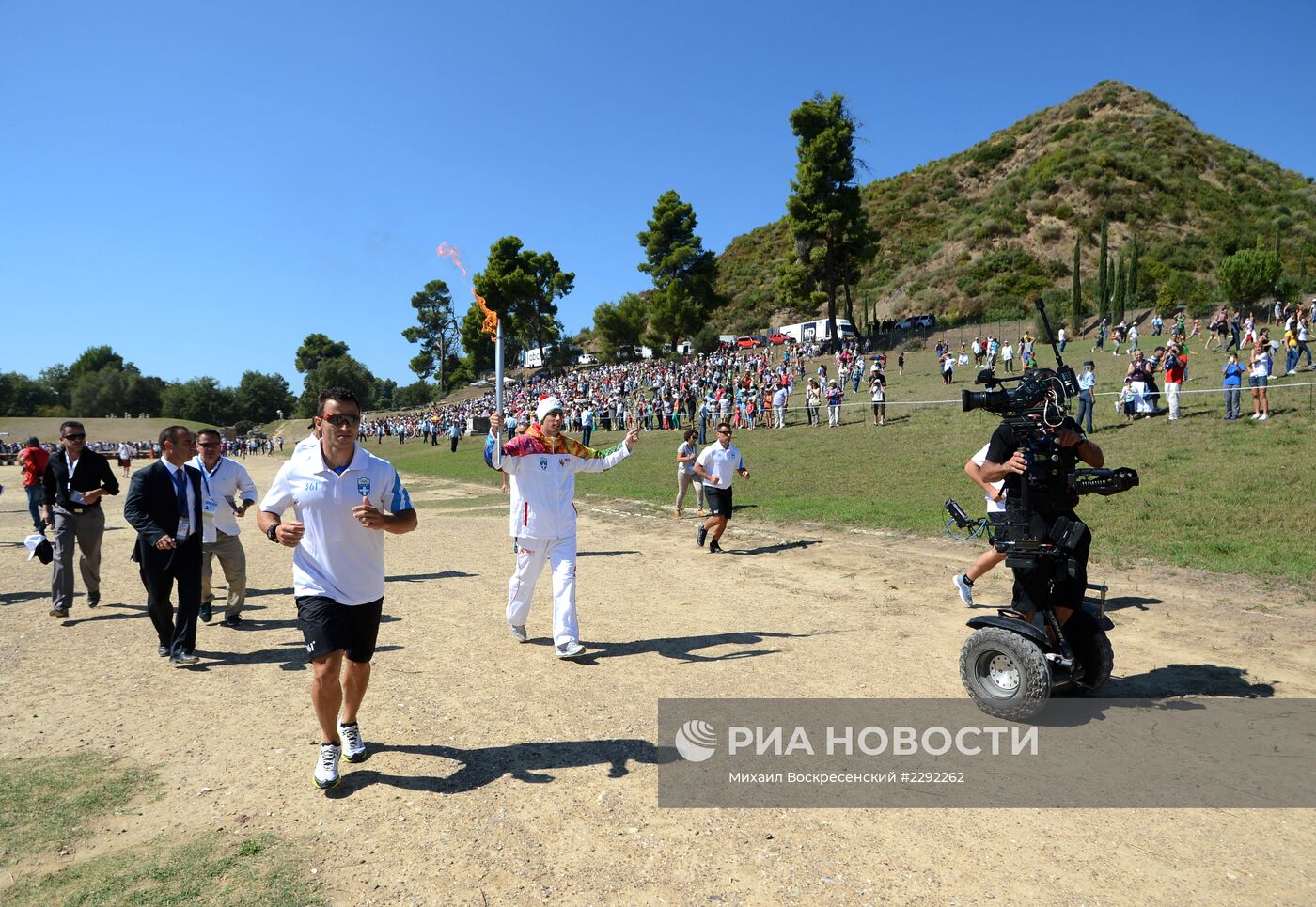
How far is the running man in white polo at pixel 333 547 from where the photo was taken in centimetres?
380

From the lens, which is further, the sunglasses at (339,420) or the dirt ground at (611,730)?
the sunglasses at (339,420)

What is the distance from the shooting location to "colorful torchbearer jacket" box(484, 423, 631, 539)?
20.0 feet

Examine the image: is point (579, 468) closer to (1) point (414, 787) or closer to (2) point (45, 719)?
(1) point (414, 787)

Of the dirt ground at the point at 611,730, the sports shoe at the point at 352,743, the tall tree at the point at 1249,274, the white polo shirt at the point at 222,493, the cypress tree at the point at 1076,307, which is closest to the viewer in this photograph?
the dirt ground at the point at 611,730

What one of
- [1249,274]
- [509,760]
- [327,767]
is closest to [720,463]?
[509,760]

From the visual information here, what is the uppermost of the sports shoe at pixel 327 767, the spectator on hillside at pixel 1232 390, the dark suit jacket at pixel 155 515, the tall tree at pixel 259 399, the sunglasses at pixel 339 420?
the tall tree at pixel 259 399

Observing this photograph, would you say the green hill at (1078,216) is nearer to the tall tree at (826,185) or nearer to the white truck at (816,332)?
the white truck at (816,332)

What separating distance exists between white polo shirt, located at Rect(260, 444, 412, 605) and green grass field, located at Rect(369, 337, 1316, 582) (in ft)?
29.0

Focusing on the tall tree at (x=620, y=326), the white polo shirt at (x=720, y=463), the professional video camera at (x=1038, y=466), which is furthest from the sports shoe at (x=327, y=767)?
the tall tree at (x=620, y=326)

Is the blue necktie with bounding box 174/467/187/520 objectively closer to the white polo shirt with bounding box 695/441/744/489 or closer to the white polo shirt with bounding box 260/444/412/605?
the white polo shirt with bounding box 260/444/412/605

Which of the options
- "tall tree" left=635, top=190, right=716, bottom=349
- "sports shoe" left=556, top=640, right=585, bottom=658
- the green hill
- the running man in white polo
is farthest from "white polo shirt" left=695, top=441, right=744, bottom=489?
"tall tree" left=635, top=190, right=716, bottom=349

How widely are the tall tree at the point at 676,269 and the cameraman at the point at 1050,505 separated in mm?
65133

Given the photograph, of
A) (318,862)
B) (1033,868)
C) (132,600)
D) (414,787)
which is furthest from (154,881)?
(132,600)

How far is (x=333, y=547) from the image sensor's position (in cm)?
384
